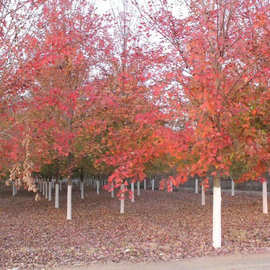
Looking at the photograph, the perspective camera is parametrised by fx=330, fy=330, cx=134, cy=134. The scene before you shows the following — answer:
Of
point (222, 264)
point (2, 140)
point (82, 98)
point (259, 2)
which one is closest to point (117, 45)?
point (82, 98)

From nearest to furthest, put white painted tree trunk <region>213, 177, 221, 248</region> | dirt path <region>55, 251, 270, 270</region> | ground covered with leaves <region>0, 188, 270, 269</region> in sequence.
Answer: dirt path <region>55, 251, 270, 270</region>, ground covered with leaves <region>0, 188, 270, 269</region>, white painted tree trunk <region>213, 177, 221, 248</region>

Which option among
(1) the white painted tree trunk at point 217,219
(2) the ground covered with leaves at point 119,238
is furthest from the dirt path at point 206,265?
(1) the white painted tree trunk at point 217,219

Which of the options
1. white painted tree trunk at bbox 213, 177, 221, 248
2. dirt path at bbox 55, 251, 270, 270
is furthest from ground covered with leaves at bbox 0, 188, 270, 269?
dirt path at bbox 55, 251, 270, 270

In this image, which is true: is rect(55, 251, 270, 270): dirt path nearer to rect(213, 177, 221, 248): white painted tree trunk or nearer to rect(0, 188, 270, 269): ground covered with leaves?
rect(0, 188, 270, 269): ground covered with leaves

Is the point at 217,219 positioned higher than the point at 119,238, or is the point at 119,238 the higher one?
the point at 217,219

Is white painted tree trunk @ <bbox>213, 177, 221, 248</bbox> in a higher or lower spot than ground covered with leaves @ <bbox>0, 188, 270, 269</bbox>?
higher

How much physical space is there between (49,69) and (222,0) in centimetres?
872

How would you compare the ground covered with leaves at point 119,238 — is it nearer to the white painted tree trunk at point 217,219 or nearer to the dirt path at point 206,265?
the white painted tree trunk at point 217,219

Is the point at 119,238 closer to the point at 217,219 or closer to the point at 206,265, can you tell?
the point at 217,219

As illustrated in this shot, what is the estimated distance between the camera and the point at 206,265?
7.02m

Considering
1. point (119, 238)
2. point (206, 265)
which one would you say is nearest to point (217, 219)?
point (206, 265)

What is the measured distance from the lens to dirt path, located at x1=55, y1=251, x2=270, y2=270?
22.4 feet

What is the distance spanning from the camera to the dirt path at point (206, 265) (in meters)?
6.81

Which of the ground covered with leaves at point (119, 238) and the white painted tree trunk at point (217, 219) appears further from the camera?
the white painted tree trunk at point (217, 219)
